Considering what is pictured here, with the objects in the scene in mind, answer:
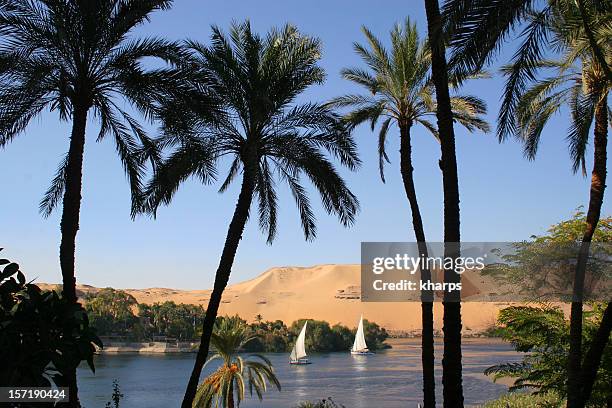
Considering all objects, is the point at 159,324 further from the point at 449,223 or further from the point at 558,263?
the point at 449,223

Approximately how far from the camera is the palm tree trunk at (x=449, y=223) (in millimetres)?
8953

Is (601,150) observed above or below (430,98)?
below

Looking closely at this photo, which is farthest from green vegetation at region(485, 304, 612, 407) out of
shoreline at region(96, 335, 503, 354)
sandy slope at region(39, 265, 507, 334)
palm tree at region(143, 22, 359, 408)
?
sandy slope at region(39, 265, 507, 334)

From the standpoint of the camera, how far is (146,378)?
4900cm

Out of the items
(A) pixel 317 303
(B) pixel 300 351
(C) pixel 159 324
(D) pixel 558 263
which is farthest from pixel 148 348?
(A) pixel 317 303

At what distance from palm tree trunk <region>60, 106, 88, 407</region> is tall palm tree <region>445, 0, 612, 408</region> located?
266 inches

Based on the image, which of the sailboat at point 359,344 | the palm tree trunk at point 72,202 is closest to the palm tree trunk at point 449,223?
the palm tree trunk at point 72,202

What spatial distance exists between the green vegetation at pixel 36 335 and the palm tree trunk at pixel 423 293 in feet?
31.0

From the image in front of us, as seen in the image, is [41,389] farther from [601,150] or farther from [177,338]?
[177,338]

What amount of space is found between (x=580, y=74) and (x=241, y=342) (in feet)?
36.9

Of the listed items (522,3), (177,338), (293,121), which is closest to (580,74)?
(522,3)

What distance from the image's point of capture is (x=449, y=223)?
9414 mm

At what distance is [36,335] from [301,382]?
43.4m

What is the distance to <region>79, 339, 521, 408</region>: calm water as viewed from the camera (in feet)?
120
